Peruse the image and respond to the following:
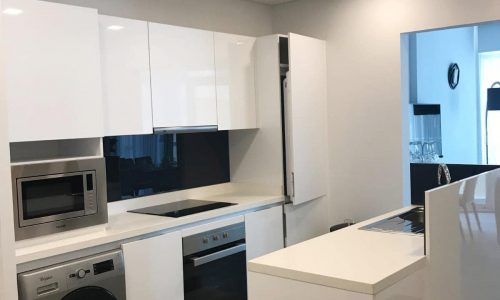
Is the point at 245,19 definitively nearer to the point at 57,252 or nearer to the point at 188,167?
the point at 188,167

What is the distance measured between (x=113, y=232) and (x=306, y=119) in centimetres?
184

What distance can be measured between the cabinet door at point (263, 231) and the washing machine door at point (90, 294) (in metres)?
1.18

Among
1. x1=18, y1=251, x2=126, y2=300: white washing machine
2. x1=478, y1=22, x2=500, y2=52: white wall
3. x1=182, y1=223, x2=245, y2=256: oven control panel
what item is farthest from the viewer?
x1=478, y1=22, x2=500, y2=52: white wall

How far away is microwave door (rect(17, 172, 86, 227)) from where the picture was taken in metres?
2.41

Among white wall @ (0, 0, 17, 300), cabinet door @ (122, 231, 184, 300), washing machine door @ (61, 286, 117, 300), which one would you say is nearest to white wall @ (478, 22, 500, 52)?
cabinet door @ (122, 231, 184, 300)

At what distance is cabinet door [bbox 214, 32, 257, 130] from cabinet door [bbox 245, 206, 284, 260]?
0.65 m

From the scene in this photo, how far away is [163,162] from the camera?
3.70 metres

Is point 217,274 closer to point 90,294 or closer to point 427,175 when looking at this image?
point 90,294

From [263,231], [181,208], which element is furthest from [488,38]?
[181,208]

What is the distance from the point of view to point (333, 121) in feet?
14.1

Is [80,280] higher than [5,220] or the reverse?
the reverse

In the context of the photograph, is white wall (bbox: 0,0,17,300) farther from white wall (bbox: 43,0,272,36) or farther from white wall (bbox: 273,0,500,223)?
white wall (bbox: 273,0,500,223)

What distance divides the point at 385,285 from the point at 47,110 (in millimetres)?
1732

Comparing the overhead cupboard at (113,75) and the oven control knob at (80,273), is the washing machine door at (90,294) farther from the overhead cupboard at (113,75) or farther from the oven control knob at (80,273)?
the overhead cupboard at (113,75)
